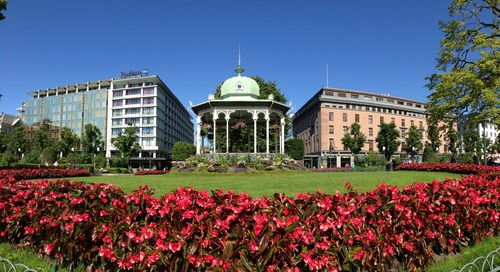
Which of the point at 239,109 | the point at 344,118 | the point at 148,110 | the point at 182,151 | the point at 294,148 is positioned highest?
the point at 148,110

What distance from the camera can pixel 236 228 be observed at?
3736 mm

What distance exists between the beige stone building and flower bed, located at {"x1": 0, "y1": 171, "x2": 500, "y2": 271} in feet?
209

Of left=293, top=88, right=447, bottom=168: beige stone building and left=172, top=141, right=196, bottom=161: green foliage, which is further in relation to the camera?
left=293, top=88, right=447, bottom=168: beige stone building

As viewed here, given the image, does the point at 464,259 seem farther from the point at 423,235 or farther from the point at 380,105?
the point at 380,105

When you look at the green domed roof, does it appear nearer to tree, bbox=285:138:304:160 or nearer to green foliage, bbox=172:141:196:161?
tree, bbox=285:138:304:160

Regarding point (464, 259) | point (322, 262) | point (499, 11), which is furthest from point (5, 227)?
point (499, 11)

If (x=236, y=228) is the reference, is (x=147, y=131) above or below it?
above

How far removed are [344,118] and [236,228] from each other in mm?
71582

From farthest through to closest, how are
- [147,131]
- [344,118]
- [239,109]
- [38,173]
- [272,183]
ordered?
[147,131] → [344,118] → [239,109] → [38,173] → [272,183]

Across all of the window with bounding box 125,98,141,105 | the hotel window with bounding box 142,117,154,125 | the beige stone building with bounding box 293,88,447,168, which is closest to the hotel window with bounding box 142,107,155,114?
the hotel window with bounding box 142,117,154,125

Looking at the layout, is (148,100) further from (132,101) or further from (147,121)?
(147,121)

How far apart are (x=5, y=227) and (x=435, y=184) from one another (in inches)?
311

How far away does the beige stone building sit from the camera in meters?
70.5

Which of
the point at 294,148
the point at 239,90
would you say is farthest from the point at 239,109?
the point at 294,148
